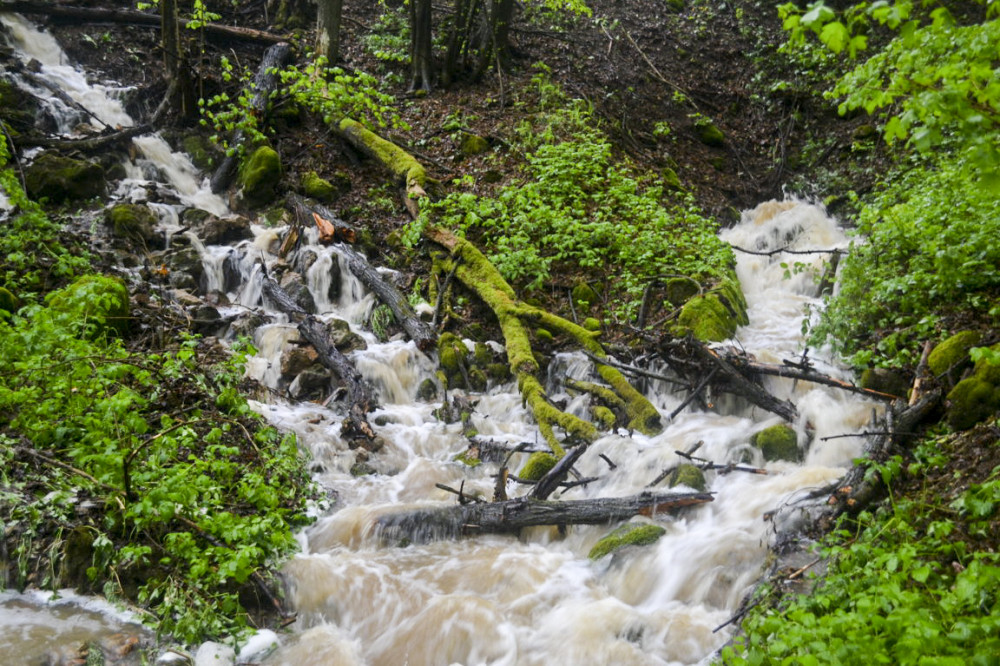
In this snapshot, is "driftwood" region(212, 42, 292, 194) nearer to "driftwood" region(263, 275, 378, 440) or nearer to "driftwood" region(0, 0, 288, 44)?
"driftwood" region(0, 0, 288, 44)

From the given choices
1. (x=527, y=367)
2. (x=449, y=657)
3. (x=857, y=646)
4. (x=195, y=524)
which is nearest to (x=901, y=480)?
(x=857, y=646)

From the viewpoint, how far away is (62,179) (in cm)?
928

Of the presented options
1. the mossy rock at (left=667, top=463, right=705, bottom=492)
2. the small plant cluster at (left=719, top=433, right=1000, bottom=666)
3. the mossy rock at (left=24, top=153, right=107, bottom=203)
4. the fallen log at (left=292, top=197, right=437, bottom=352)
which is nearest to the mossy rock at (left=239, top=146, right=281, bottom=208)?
the fallen log at (left=292, top=197, right=437, bottom=352)

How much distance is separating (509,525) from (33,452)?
3.35 m

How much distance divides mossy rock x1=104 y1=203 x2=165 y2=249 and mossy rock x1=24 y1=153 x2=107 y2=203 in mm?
690

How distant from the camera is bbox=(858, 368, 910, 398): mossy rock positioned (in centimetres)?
542

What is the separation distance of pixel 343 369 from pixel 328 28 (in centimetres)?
850

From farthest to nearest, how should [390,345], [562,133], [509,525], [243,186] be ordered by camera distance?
[562,133]
[243,186]
[390,345]
[509,525]

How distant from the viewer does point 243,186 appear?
10969 millimetres

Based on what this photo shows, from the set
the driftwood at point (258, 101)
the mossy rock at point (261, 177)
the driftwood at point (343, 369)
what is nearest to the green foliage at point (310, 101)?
the driftwood at point (258, 101)

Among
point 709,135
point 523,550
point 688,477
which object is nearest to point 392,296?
point 523,550

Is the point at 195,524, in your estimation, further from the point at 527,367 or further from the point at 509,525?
the point at 527,367

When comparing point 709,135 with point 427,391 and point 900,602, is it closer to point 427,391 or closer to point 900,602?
point 427,391

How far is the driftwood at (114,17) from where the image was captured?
42.9 feet
